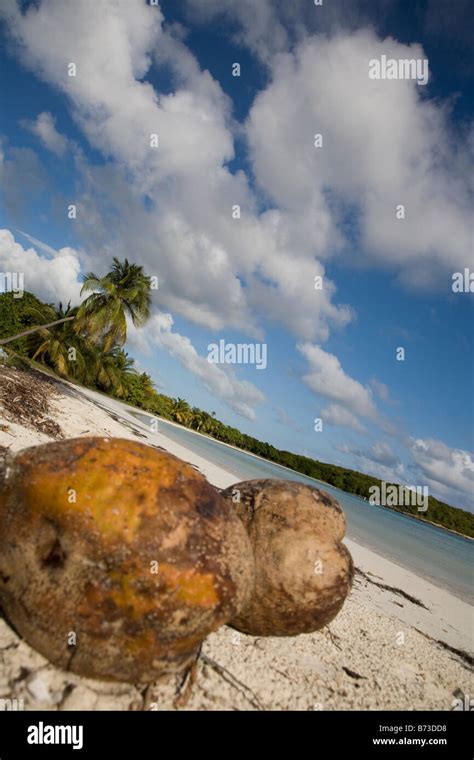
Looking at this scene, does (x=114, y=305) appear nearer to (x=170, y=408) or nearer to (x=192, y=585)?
(x=192, y=585)

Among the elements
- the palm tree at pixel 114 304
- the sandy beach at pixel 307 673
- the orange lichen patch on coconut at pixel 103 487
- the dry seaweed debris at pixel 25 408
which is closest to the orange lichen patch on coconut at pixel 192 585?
the orange lichen patch on coconut at pixel 103 487

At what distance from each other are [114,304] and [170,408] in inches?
1514

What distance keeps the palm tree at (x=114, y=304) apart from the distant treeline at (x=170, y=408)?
6627 millimetres

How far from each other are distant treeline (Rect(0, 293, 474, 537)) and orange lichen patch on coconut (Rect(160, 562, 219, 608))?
26.9 m

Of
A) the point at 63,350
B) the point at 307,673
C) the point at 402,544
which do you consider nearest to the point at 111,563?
the point at 307,673

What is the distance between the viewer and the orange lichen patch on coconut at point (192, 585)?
6.86 ft

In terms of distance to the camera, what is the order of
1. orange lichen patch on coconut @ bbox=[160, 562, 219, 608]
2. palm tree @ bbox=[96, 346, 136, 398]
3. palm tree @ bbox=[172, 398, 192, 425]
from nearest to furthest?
orange lichen patch on coconut @ bbox=[160, 562, 219, 608]
palm tree @ bbox=[96, 346, 136, 398]
palm tree @ bbox=[172, 398, 192, 425]

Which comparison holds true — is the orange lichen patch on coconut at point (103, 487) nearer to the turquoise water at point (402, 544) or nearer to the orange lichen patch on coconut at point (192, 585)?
the orange lichen patch on coconut at point (192, 585)

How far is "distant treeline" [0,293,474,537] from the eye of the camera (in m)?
30.1

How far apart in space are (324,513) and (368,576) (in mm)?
5739

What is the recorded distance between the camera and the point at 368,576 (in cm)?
758
